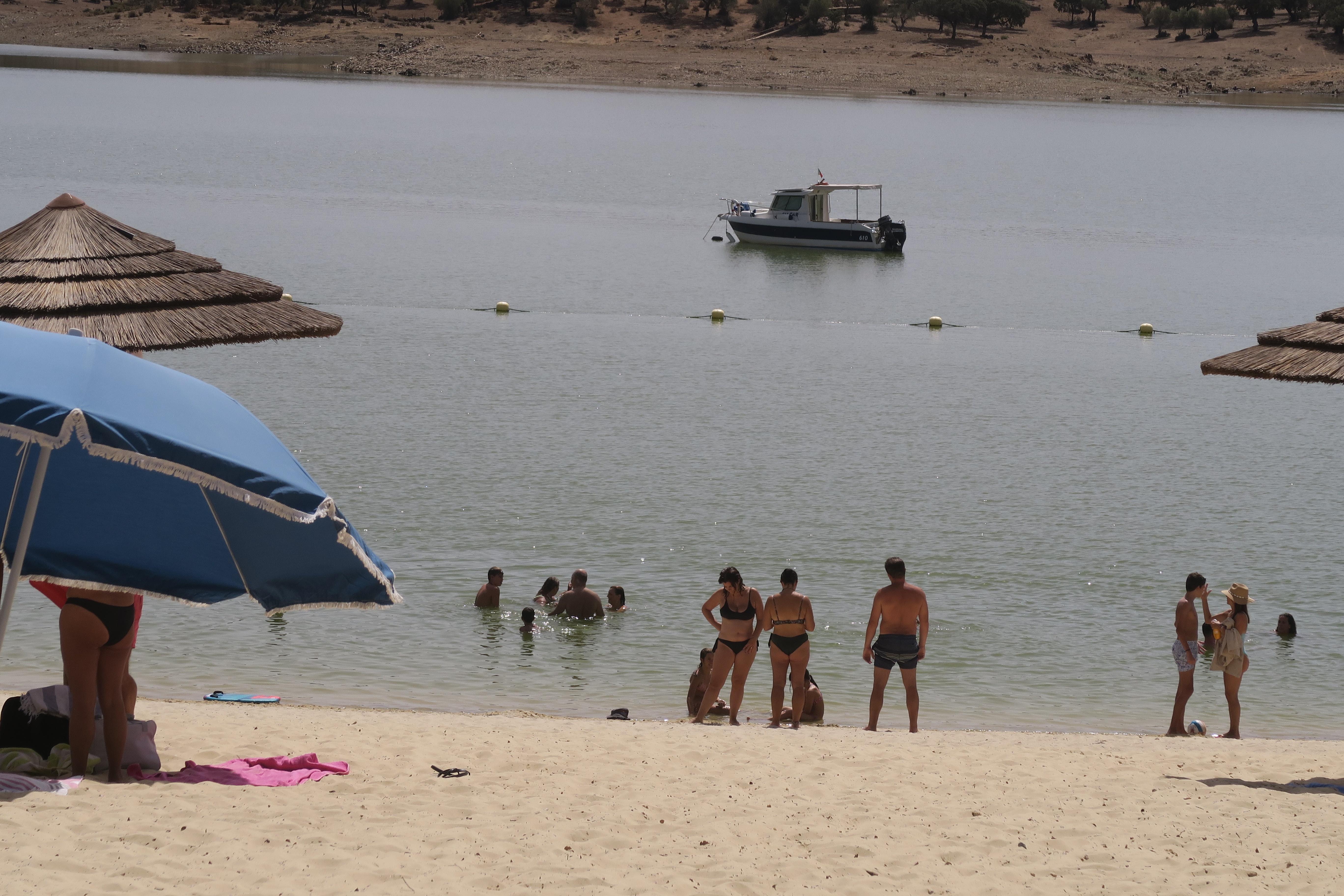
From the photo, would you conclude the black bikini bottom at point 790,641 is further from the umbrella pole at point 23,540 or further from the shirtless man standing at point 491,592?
the umbrella pole at point 23,540

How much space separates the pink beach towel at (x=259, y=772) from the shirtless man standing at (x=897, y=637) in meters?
4.00

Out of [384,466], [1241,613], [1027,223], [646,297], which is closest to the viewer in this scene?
[1241,613]

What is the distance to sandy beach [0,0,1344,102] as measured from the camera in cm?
9025

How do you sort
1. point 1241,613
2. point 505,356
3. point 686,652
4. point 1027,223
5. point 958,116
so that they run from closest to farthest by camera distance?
point 1241,613, point 686,652, point 505,356, point 1027,223, point 958,116

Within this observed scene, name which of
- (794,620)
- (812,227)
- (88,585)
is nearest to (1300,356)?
(794,620)

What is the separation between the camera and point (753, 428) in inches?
879

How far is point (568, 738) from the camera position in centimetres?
947

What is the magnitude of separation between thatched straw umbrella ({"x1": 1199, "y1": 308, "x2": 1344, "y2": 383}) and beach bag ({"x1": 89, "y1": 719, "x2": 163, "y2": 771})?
718 cm

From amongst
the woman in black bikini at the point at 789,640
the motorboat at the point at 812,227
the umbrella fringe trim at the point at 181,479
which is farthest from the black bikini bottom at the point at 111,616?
the motorboat at the point at 812,227

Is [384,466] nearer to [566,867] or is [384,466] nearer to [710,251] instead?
[566,867]

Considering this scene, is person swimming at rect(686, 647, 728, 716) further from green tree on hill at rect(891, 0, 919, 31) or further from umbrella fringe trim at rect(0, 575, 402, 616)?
green tree on hill at rect(891, 0, 919, 31)

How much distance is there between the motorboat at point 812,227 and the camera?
4475 centimetres

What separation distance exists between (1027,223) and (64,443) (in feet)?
164

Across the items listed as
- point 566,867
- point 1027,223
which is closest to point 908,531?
point 566,867
